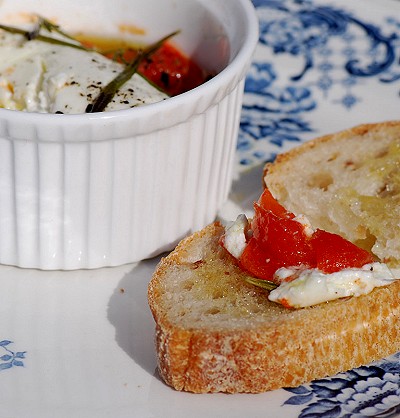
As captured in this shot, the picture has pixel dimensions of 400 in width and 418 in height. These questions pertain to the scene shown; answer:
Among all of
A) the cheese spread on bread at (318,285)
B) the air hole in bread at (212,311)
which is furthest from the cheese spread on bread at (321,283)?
the air hole in bread at (212,311)

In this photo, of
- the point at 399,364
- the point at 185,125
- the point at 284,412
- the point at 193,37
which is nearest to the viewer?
the point at 284,412

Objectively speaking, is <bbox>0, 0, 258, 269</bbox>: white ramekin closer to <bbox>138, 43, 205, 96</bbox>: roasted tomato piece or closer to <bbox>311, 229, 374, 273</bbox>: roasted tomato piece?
<bbox>138, 43, 205, 96</bbox>: roasted tomato piece

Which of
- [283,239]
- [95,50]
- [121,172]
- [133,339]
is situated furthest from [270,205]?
[95,50]

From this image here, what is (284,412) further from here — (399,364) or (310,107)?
(310,107)

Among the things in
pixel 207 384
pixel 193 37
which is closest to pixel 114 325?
pixel 207 384

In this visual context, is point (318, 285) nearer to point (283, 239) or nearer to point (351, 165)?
point (283, 239)
